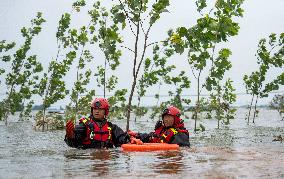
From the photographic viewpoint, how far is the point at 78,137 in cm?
972

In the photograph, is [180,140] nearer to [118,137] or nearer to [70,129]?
[118,137]

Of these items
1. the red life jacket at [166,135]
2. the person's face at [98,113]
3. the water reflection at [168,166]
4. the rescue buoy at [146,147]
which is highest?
the person's face at [98,113]

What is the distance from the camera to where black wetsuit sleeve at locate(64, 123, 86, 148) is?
9648 mm

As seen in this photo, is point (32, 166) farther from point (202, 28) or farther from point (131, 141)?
point (202, 28)

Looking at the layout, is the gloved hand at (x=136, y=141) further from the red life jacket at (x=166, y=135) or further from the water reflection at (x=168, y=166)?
the water reflection at (x=168, y=166)

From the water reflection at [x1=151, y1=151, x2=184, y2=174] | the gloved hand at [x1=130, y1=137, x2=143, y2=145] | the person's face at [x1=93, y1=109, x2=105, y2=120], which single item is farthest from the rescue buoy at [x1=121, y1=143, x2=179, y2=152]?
the water reflection at [x1=151, y1=151, x2=184, y2=174]

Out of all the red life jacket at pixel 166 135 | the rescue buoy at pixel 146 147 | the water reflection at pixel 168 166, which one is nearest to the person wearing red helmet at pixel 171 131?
the red life jacket at pixel 166 135

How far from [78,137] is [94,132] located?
0.40m

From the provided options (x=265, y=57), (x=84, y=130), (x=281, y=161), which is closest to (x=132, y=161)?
(x=281, y=161)

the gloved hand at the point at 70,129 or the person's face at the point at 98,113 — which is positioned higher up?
the person's face at the point at 98,113

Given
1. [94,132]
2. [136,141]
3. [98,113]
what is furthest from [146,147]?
[98,113]

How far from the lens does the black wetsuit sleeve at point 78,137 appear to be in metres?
9.65

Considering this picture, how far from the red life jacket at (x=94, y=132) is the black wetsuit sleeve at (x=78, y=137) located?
9 cm

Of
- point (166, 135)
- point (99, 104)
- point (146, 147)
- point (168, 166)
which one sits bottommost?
point (168, 166)
